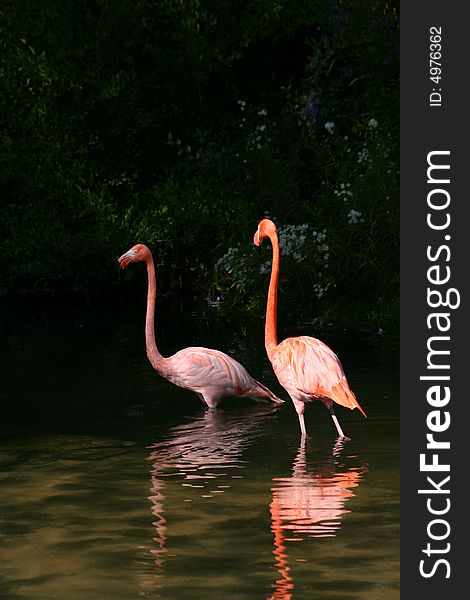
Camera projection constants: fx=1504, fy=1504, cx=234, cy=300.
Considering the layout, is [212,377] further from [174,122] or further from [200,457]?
[174,122]

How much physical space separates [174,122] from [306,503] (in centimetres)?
1572

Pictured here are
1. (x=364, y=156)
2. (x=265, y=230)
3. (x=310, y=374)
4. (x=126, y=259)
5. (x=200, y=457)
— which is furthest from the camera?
(x=364, y=156)

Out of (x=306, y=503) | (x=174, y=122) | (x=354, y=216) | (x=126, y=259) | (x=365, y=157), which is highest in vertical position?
(x=174, y=122)

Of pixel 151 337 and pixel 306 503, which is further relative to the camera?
pixel 151 337

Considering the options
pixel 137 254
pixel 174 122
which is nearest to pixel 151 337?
pixel 137 254

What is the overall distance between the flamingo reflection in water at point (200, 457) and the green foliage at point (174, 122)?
8.32 m

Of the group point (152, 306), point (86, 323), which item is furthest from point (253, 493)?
point (86, 323)

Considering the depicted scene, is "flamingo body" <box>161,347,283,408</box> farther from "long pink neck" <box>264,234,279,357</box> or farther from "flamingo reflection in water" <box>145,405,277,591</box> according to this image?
"long pink neck" <box>264,234,279,357</box>

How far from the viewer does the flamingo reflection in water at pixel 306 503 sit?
7351 mm

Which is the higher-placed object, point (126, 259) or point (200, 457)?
point (126, 259)

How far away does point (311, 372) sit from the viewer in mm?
10406

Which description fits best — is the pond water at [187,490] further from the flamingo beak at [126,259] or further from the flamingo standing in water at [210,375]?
the flamingo beak at [126,259]

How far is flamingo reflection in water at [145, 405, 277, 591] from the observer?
8578 millimetres

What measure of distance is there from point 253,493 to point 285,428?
237cm
